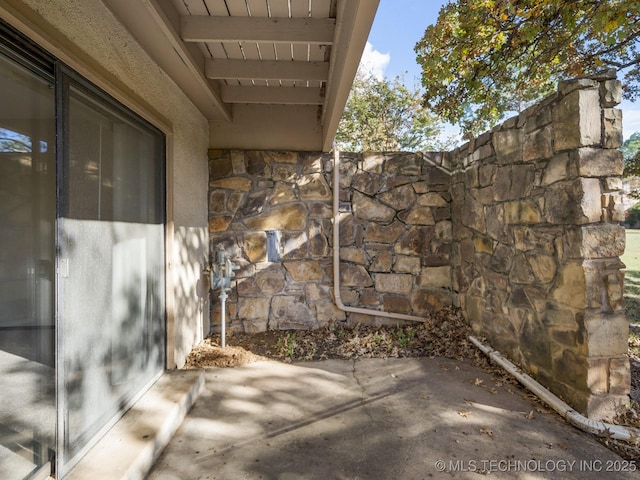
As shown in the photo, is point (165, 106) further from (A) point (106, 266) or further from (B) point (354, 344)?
(B) point (354, 344)

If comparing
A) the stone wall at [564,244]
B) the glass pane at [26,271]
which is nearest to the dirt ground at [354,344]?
the stone wall at [564,244]

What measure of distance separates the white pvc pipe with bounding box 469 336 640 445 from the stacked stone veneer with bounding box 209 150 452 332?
122 cm

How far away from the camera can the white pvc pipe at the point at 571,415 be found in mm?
1860

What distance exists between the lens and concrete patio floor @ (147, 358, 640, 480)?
1688 mm

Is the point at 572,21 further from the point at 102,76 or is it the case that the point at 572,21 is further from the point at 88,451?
the point at 88,451

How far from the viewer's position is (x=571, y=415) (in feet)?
6.58

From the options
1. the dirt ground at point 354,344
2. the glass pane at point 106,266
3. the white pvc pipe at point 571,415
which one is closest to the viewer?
the glass pane at point 106,266

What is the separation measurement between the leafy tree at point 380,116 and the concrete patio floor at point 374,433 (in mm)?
6306

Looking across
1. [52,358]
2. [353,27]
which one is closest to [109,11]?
[353,27]

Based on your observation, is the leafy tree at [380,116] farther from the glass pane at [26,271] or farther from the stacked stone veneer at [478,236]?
the glass pane at [26,271]

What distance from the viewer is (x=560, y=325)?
219 cm

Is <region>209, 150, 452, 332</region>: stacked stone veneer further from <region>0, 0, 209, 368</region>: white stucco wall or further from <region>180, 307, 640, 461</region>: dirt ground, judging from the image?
<region>0, 0, 209, 368</region>: white stucco wall

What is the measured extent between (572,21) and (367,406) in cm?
342

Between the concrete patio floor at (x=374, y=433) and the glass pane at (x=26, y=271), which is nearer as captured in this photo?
the glass pane at (x=26, y=271)
